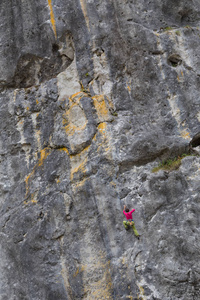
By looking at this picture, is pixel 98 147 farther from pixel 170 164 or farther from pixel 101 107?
pixel 170 164

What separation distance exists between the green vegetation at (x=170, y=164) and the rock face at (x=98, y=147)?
12 cm

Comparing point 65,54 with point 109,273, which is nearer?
point 109,273

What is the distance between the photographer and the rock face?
23.7ft

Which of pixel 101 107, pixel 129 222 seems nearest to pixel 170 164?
pixel 129 222

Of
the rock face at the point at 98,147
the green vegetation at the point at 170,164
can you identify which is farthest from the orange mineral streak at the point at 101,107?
the green vegetation at the point at 170,164

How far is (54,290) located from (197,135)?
4.46 m

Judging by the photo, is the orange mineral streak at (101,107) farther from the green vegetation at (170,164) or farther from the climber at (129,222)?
the climber at (129,222)

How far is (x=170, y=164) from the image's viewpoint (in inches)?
307

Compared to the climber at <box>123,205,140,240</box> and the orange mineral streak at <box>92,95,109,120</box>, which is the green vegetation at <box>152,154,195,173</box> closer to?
the climber at <box>123,205,140,240</box>

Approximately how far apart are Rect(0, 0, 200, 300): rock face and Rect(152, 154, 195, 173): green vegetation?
0.12 meters

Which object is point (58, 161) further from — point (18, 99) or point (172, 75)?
point (172, 75)

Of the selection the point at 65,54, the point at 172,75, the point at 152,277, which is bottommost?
the point at 152,277

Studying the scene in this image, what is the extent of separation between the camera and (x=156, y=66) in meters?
8.71

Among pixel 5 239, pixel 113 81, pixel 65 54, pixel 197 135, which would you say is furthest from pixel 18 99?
pixel 197 135
